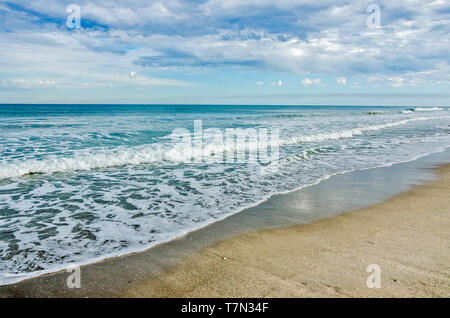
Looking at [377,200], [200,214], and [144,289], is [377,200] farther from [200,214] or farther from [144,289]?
[144,289]

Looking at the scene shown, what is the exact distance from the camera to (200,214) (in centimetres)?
612

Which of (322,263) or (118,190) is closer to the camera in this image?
(322,263)

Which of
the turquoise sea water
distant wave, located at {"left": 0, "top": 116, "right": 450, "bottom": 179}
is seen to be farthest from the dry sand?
distant wave, located at {"left": 0, "top": 116, "right": 450, "bottom": 179}

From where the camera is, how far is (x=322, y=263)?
390 cm

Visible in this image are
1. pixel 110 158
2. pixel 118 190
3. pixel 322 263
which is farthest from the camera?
pixel 110 158

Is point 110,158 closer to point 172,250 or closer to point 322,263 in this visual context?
point 172,250

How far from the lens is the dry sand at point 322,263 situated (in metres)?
3.35

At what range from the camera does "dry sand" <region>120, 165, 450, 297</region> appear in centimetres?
335

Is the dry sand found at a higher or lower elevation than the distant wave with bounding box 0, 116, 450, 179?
lower

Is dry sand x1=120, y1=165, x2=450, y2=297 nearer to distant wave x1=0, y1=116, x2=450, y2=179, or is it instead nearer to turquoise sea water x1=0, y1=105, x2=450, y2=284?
turquoise sea water x1=0, y1=105, x2=450, y2=284

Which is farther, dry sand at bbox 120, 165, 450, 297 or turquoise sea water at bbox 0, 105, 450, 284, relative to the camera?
turquoise sea water at bbox 0, 105, 450, 284

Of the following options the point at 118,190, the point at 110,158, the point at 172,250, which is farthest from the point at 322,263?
the point at 110,158

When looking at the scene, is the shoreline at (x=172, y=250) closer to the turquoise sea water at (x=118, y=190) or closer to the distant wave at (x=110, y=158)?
the turquoise sea water at (x=118, y=190)
